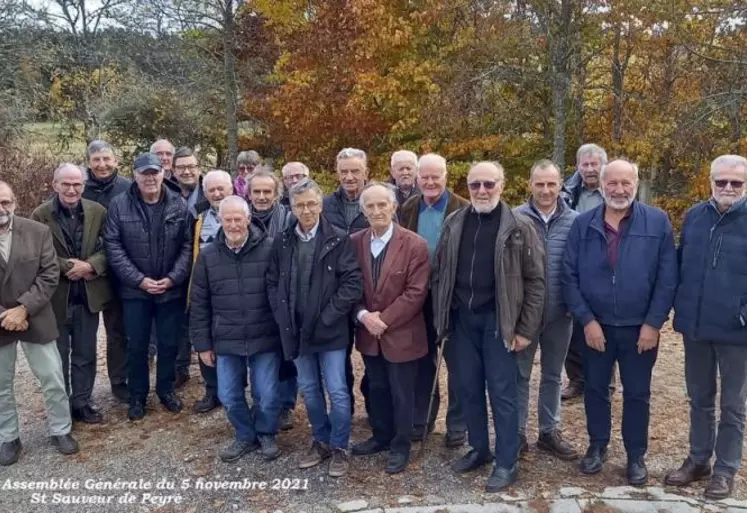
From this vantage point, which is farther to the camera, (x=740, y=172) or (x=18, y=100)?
(x=18, y=100)

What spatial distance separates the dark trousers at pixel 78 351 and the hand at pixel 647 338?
4.12 meters

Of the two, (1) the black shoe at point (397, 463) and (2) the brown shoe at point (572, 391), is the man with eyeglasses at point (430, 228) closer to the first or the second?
(1) the black shoe at point (397, 463)

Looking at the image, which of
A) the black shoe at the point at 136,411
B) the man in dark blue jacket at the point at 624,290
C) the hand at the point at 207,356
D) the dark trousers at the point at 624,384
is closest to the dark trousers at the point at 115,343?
the black shoe at the point at 136,411

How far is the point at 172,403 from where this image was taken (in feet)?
18.2

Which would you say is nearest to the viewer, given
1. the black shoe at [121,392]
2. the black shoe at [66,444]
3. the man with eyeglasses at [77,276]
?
the black shoe at [66,444]

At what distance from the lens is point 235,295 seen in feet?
14.5

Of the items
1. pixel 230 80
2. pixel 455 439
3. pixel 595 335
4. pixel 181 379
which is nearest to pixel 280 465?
pixel 455 439

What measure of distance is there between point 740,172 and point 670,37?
856cm

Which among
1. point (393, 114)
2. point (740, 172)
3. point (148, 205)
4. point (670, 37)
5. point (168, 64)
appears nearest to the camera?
point (740, 172)

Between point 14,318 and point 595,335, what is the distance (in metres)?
3.88

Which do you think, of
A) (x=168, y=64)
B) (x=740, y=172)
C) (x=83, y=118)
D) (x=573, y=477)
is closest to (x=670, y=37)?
(x=740, y=172)

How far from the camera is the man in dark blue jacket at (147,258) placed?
5035 millimetres

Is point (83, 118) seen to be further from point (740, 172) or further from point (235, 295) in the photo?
point (740, 172)

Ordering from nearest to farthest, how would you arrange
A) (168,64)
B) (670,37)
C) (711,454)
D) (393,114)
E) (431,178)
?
(711,454) → (431,178) → (670,37) → (393,114) → (168,64)
